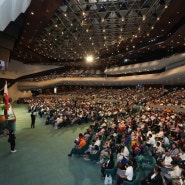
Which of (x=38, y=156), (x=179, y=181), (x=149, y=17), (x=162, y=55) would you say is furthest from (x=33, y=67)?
(x=179, y=181)

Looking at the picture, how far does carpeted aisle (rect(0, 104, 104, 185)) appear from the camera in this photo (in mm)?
7293

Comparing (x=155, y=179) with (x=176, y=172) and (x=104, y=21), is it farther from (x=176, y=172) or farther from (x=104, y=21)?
(x=104, y=21)

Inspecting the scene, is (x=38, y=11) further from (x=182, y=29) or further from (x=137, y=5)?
(x=182, y=29)

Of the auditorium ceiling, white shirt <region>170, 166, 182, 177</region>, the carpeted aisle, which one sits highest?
the auditorium ceiling

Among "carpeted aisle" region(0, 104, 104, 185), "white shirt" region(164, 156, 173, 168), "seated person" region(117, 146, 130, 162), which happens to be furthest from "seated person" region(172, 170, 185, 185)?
"carpeted aisle" region(0, 104, 104, 185)

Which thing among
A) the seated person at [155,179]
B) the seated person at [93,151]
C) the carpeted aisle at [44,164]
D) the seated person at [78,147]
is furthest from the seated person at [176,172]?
the seated person at [78,147]

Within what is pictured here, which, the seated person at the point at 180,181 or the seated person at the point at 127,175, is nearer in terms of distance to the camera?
the seated person at the point at 180,181

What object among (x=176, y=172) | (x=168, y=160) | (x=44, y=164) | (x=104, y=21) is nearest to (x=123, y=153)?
(x=168, y=160)

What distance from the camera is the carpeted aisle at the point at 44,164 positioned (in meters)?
7.29

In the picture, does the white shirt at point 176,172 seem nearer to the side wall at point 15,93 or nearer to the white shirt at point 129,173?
the white shirt at point 129,173

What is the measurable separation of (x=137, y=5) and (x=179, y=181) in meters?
11.0

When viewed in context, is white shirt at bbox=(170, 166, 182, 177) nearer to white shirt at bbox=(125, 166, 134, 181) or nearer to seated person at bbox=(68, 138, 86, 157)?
white shirt at bbox=(125, 166, 134, 181)

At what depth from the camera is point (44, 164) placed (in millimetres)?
8680

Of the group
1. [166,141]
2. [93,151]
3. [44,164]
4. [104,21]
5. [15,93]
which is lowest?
[44,164]
